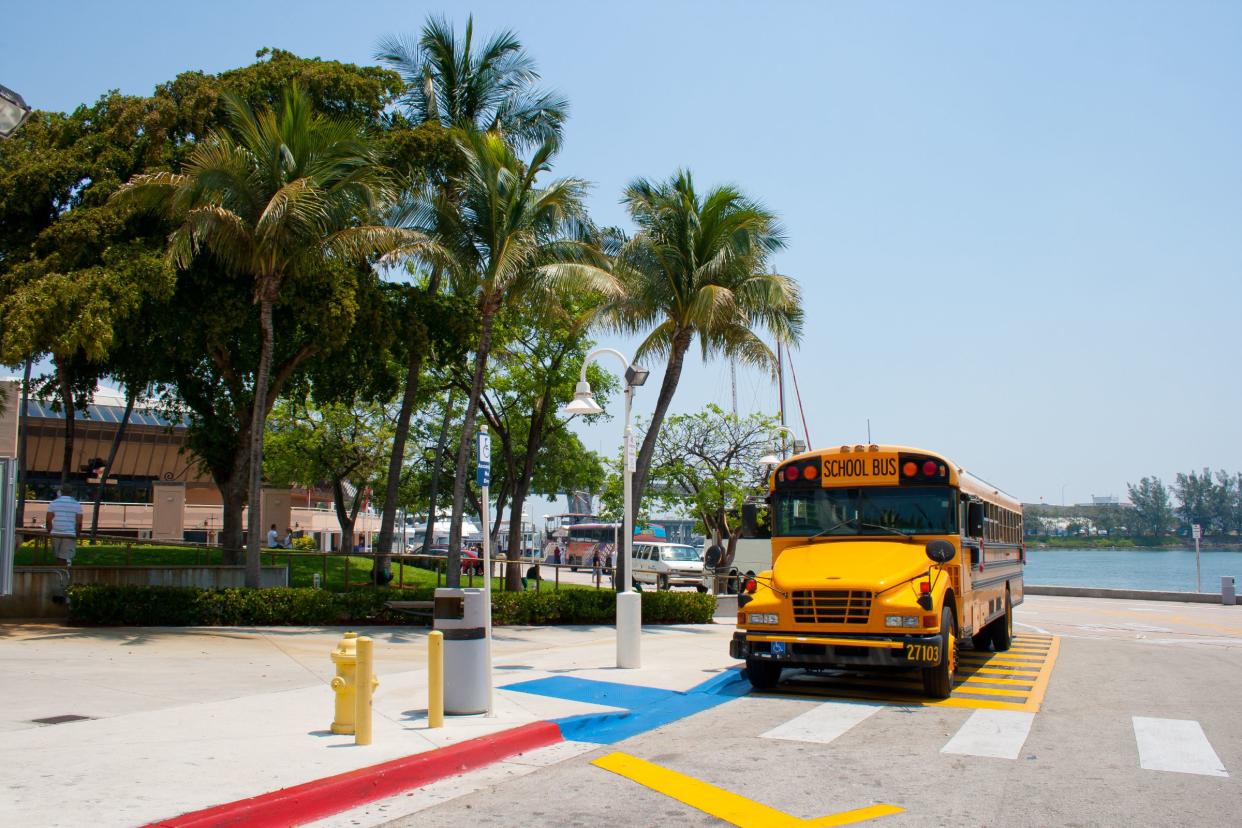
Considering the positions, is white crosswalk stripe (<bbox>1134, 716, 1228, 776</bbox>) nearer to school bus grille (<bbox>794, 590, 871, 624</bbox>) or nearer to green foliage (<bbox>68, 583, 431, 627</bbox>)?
school bus grille (<bbox>794, 590, 871, 624</bbox>)

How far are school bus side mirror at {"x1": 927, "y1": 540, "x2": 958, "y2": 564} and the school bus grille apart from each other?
3.13 feet

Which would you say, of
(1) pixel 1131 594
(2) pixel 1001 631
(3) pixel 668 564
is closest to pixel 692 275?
(2) pixel 1001 631

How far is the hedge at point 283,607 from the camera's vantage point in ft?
55.0

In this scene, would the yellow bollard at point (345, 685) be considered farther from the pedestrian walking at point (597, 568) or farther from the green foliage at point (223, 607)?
the pedestrian walking at point (597, 568)

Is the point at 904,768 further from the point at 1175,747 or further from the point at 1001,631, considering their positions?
the point at 1001,631

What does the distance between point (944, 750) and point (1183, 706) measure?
4620 mm

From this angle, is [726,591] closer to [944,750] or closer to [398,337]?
[398,337]

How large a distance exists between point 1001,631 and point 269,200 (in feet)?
47.4

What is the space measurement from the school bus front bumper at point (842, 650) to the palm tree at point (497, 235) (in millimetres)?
9699

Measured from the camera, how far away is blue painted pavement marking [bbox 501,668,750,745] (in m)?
9.54

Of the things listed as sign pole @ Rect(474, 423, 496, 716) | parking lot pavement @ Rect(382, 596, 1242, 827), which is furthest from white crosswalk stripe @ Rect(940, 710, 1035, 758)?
sign pole @ Rect(474, 423, 496, 716)

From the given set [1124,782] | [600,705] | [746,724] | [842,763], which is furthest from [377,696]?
[1124,782]

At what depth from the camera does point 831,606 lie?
1121cm

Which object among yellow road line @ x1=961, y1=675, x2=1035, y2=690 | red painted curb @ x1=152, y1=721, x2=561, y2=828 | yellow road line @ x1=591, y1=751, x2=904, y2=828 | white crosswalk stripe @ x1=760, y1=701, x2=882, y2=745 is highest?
red painted curb @ x1=152, y1=721, x2=561, y2=828
